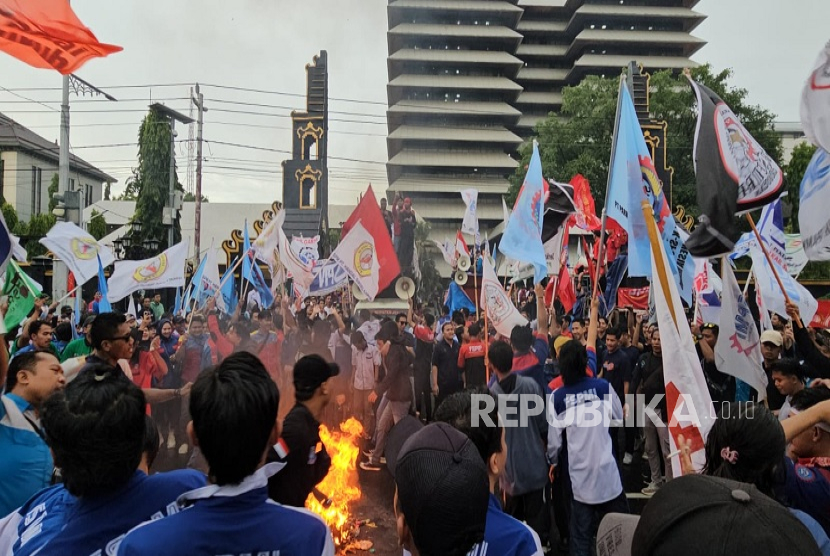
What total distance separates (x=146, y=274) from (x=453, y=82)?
50822mm

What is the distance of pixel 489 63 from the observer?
56719 millimetres

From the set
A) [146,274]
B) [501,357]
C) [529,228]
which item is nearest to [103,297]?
[146,274]

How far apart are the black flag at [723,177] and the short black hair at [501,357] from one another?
4.45 feet

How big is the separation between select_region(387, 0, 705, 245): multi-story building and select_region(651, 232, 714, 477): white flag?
50007mm

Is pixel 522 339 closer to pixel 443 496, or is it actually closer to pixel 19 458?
pixel 19 458

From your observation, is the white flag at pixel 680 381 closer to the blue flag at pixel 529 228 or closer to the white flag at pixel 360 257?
the blue flag at pixel 529 228

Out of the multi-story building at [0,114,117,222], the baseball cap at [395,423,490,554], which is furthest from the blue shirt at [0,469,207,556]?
the multi-story building at [0,114,117,222]

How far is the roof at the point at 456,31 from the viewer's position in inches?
2183

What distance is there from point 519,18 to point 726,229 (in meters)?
62.0

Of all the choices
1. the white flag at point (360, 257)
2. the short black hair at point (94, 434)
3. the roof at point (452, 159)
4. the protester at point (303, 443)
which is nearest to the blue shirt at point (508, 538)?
the short black hair at point (94, 434)

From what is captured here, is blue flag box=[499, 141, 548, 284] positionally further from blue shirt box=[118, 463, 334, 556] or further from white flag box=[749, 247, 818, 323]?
blue shirt box=[118, 463, 334, 556]

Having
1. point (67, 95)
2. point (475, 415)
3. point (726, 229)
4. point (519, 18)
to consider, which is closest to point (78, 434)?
point (475, 415)

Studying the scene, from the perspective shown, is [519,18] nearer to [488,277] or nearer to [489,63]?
[489,63]

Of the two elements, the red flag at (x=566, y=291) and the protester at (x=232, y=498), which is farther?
the red flag at (x=566, y=291)
